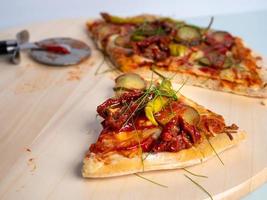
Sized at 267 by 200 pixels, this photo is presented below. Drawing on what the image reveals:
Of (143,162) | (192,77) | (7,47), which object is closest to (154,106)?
(143,162)

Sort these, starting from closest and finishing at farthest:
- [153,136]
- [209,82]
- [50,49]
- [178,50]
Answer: [153,136] < [209,82] < [178,50] < [50,49]

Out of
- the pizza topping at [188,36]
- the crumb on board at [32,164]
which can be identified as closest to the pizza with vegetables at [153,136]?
the crumb on board at [32,164]

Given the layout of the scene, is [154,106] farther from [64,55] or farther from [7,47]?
[7,47]

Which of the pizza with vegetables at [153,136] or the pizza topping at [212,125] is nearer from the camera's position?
the pizza with vegetables at [153,136]

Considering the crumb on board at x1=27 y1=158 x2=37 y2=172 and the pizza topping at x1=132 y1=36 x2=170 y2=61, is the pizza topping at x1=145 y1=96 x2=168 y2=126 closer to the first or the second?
the crumb on board at x1=27 y1=158 x2=37 y2=172

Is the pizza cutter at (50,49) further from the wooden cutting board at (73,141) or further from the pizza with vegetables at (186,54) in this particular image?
the pizza with vegetables at (186,54)

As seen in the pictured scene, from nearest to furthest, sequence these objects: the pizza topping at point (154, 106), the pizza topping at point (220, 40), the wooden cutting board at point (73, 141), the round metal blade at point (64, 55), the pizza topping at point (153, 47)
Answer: the wooden cutting board at point (73, 141) → the pizza topping at point (154, 106) → the pizza topping at point (153, 47) → the round metal blade at point (64, 55) → the pizza topping at point (220, 40)

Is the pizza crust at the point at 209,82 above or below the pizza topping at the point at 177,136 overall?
below
